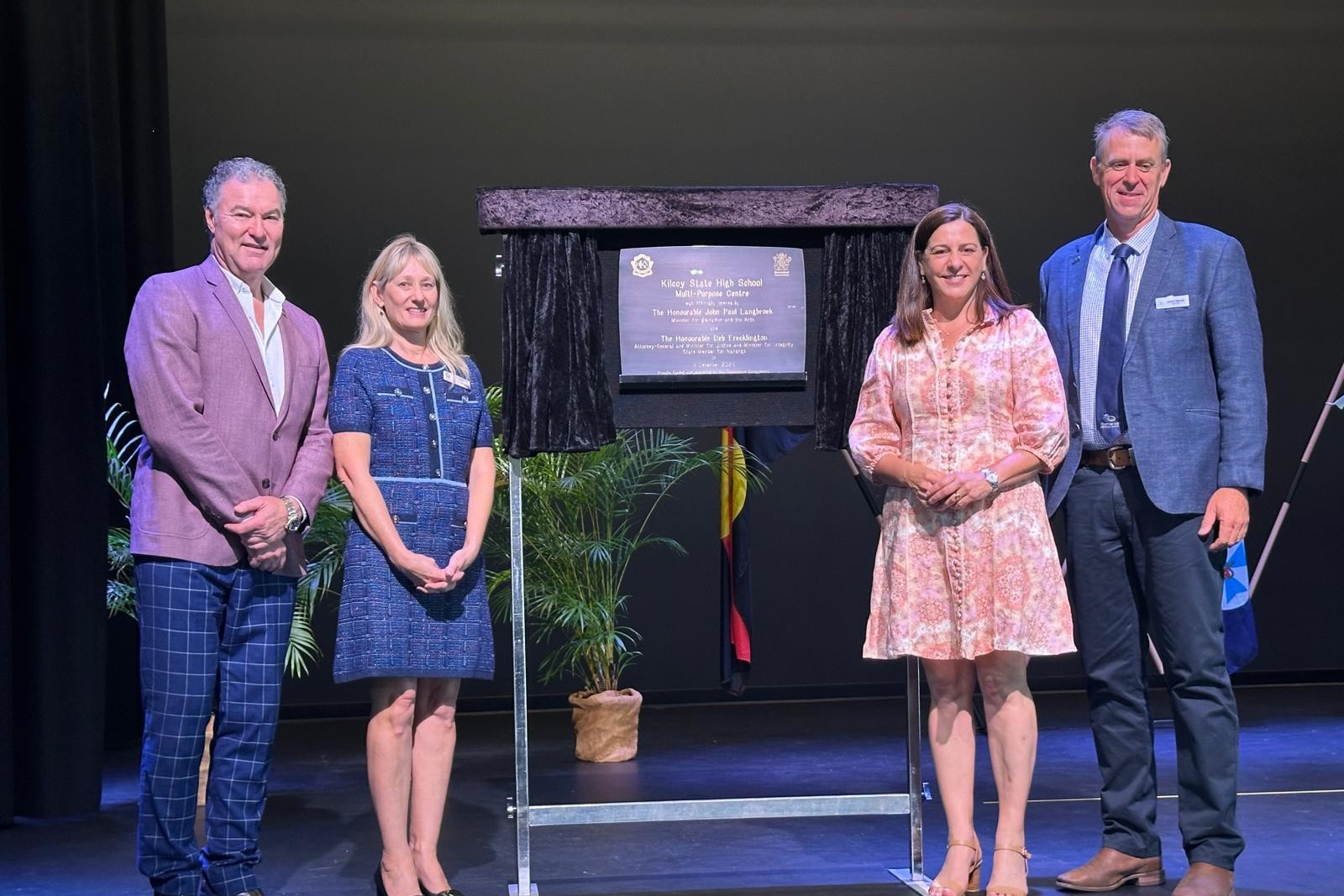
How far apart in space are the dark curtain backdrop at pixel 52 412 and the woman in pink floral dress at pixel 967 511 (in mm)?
2620

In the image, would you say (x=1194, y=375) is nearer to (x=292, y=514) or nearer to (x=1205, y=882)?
(x=1205, y=882)

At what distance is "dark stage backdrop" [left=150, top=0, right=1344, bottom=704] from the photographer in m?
6.56

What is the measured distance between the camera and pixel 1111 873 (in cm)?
335

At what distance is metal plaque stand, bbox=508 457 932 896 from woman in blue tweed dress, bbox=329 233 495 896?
0.39 feet

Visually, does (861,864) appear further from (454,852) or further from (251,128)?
(251,128)

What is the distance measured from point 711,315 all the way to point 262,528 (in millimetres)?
1152

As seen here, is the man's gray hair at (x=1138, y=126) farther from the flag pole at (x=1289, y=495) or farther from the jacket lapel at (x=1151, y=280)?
the flag pole at (x=1289, y=495)

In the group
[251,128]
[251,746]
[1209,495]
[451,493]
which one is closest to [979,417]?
[1209,495]

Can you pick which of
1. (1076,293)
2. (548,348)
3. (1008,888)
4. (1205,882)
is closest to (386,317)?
(548,348)

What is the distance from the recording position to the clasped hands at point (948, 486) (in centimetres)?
309

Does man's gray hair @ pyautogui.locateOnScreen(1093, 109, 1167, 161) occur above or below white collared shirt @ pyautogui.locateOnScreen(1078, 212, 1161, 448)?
above

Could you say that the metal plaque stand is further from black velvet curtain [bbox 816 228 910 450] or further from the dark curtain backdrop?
the dark curtain backdrop

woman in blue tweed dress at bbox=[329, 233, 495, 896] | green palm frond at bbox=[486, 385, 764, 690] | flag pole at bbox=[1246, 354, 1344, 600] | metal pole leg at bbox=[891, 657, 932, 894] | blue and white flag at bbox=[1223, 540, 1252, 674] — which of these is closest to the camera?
woman in blue tweed dress at bbox=[329, 233, 495, 896]

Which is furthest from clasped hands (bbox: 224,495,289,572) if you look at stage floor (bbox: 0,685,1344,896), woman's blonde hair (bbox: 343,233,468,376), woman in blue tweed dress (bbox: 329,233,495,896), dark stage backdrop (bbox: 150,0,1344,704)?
dark stage backdrop (bbox: 150,0,1344,704)
